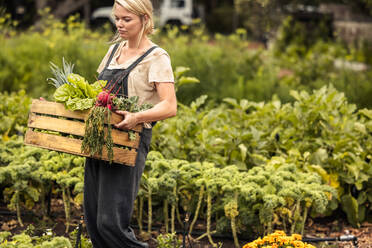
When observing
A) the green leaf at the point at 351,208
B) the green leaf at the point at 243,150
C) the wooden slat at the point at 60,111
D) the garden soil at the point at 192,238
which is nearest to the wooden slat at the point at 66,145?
the wooden slat at the point at 60,111

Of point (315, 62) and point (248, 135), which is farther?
point (315, 62)

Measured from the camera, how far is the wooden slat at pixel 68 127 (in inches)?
97.5

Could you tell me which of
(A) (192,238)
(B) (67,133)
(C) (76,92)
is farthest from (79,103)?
(A) (192,238)

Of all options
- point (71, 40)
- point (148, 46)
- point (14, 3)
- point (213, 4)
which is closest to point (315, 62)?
point (71, 40)

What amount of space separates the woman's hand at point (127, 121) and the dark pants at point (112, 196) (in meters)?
0.22

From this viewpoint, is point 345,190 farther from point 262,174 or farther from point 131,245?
point 131,245

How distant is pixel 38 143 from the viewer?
2.64 metres

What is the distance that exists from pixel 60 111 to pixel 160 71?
0.57m

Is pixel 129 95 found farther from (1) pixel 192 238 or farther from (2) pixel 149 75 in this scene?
(1) pixel 192 238

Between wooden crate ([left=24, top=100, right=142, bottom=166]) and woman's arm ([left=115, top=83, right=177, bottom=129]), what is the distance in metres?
0.06

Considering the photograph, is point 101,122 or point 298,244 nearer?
point 101,122

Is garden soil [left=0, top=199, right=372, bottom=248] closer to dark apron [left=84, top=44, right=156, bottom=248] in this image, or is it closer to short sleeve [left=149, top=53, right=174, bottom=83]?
dark apron [left=84, top=44, right=156, bottom=248]

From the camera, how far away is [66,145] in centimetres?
254

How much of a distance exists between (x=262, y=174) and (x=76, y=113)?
5.55 feet
